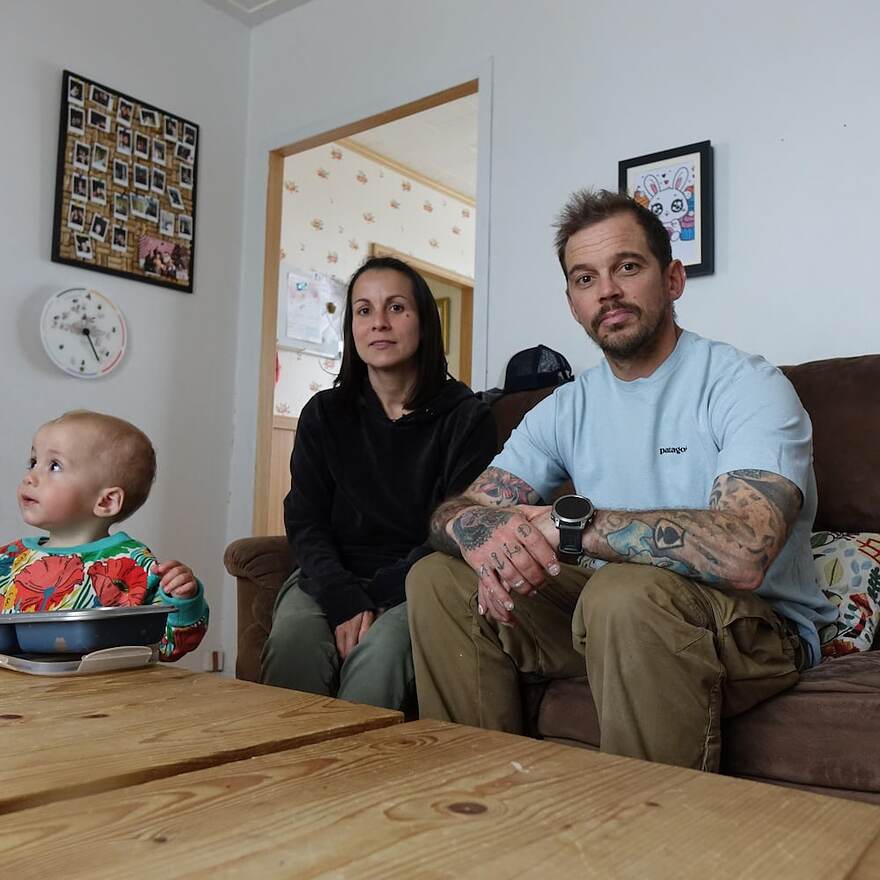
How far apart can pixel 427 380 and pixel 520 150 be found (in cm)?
124

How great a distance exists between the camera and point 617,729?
117cm

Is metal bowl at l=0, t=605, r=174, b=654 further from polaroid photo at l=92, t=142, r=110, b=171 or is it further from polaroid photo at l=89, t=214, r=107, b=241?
polaroid photo at l=92, t=142, r=110, b=171

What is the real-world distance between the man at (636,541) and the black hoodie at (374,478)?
211 millimetres

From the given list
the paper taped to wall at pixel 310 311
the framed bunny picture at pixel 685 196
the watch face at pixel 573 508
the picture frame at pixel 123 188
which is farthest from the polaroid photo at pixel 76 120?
the watch face at pixel 573 508

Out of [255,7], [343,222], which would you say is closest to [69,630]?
[255,7]

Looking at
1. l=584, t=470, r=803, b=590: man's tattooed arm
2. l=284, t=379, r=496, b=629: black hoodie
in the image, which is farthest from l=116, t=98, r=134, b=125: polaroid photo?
l=584, t=470, r=803, b=590: man's tattooed arm

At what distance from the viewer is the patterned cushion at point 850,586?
1.48 meters

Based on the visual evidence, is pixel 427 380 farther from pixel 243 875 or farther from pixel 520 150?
pixel 243 875

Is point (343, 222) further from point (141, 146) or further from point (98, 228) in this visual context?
point (98, 228)

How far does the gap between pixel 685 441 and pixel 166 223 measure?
8.30 feet

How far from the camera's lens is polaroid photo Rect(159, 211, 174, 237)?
334 cm

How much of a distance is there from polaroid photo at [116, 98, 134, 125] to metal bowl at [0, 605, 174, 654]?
2.50 meters

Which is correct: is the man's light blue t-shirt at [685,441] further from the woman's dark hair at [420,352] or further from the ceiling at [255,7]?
the ceiling at [255,7]

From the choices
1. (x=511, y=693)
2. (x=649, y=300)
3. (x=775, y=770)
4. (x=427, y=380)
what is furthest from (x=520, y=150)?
(x=775, y=770)
